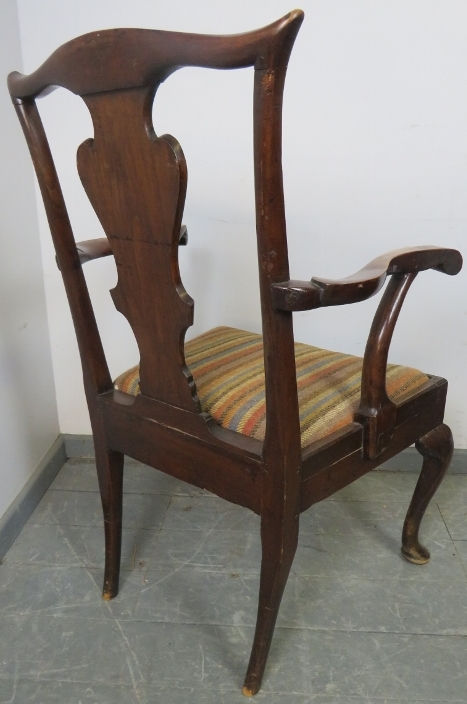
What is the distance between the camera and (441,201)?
162 cm

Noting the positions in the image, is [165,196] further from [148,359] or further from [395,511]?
[395,511]

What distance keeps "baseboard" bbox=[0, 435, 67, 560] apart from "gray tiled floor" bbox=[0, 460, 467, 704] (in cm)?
3

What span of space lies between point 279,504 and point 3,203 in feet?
3.59

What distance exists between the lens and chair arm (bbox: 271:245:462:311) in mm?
808

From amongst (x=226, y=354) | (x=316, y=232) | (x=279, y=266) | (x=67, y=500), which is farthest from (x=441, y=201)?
(x=67, y=500)

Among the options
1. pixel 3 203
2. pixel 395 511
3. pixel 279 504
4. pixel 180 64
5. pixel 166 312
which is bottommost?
pixel 395 511

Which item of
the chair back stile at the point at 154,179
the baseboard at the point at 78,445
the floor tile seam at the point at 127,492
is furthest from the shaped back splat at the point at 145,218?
the baseboard at the point at 78,445

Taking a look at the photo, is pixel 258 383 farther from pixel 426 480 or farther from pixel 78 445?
pixel 78 445

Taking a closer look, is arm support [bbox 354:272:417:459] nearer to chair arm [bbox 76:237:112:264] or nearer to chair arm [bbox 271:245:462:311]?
chair arm [bbox 271:245:462:311]

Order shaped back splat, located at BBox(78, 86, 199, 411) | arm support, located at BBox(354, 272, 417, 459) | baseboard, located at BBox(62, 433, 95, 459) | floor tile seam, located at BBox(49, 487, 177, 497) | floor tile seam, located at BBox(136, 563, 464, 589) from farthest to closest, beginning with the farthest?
baseboard, located at BBox(62, 433, 95, 459) → floor tile seam, located at BBox(49, 487, 177, 497) → floor tile seam, located at BBox(136, 563, 464, 589) → arm support, located at BBox(354, 272, 417, 459) → shaped back splat, located at BBox(78, 86, 199, 411)

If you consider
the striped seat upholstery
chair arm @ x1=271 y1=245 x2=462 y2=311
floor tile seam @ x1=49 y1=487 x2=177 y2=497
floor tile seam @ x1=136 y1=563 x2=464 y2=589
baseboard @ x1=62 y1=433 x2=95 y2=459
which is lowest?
floor tile seam @ x1=136 y1=563 x2=464 y2=589

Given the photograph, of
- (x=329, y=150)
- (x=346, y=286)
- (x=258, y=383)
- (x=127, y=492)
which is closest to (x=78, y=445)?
(x=127, y=492)

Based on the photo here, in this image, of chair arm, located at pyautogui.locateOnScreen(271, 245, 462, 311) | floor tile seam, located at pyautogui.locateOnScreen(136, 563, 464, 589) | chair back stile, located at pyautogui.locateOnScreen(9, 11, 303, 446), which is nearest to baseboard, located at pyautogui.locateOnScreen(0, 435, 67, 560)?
floor tile seam, located at pyautogui.locateOnScreen(136, 563, 464, 589)

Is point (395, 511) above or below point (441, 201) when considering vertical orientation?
→ below
